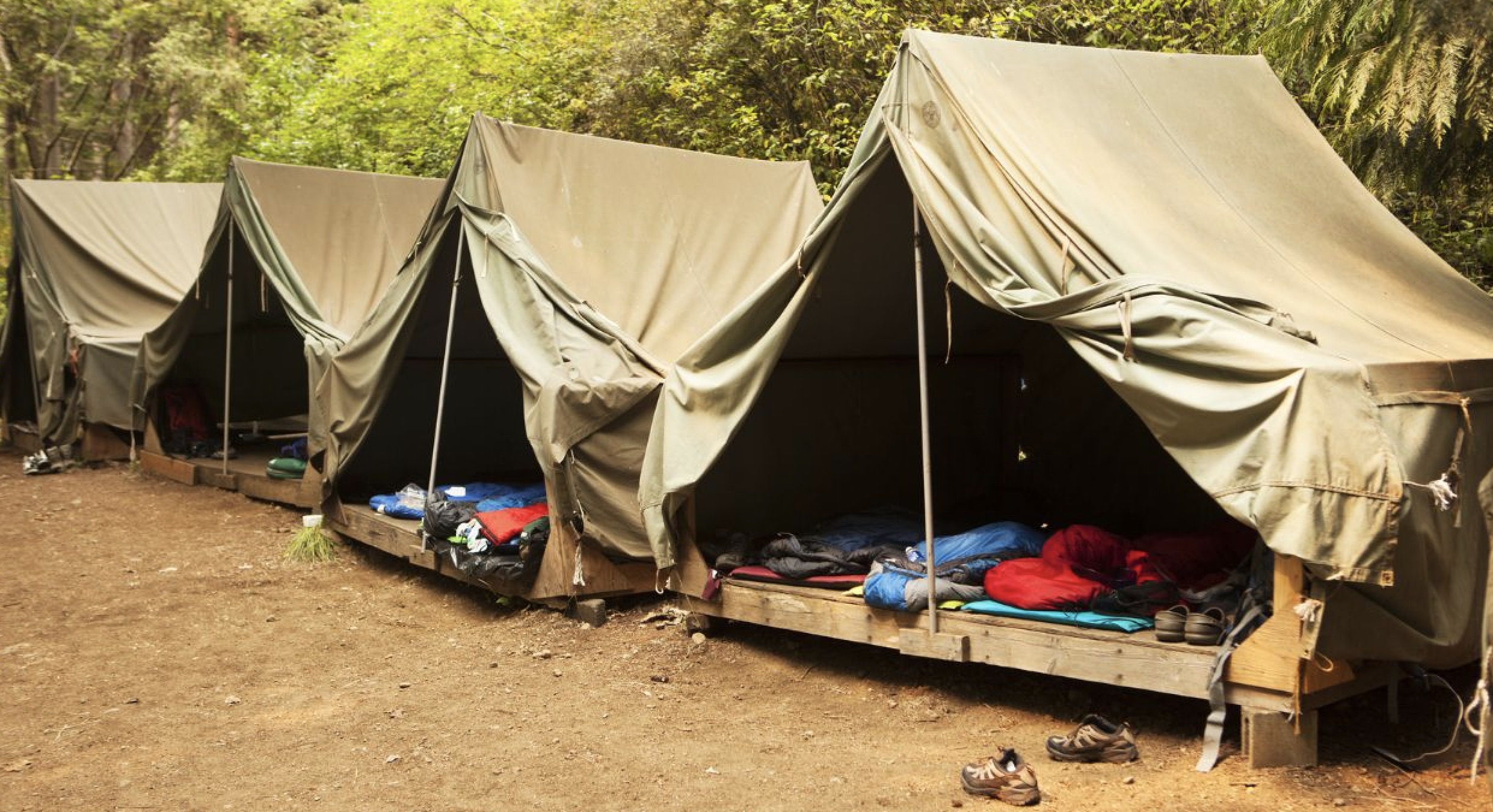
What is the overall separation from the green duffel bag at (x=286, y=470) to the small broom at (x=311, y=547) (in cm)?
135

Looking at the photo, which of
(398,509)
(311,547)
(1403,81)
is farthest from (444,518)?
(1403,81)

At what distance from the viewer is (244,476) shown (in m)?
10.0

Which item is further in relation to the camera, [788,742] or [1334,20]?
[1334,20]

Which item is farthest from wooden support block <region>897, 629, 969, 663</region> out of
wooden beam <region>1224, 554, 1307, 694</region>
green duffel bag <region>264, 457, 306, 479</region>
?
green duffel bag <region>264, 457, 306, 479</region>

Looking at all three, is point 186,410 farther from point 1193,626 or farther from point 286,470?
point 1193,626

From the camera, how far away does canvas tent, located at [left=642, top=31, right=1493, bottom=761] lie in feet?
12.2

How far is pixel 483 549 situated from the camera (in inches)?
251

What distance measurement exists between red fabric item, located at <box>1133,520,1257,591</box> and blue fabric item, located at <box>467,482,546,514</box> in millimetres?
3374

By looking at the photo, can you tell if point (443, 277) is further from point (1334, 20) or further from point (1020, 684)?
point (1334, 20)

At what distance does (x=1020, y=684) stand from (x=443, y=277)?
14.7 feet

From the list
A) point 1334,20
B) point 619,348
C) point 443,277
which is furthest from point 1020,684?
point 443,277

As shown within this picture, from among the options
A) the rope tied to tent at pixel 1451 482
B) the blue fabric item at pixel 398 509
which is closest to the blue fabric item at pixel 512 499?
the blue fabric item at pixel 398 509

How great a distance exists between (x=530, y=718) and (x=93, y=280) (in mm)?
9625

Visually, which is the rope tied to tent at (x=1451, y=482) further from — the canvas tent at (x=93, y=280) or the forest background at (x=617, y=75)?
the canvas tent at (x=93, y=280)
